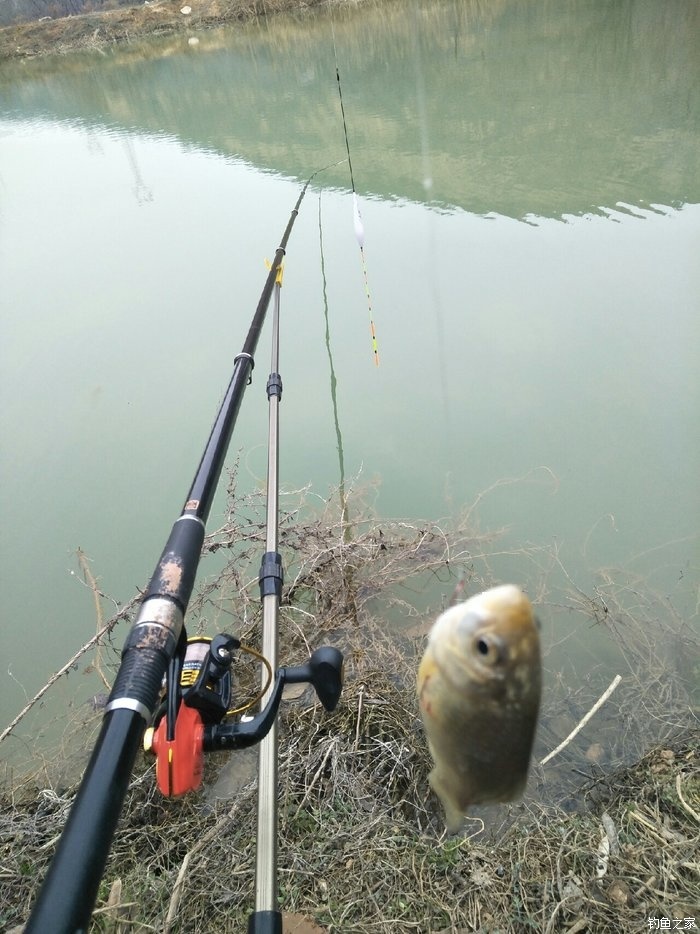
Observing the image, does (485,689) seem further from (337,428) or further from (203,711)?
(337,428)

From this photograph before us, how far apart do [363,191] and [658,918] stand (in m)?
7.20

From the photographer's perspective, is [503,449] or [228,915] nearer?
[228,915]

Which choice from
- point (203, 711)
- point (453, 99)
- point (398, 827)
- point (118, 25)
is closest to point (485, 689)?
point (203, 711)

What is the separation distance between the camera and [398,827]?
5.49 feet

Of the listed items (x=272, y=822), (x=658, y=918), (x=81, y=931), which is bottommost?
(x=658, y=918)

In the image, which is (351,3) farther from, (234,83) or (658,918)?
(658,918)

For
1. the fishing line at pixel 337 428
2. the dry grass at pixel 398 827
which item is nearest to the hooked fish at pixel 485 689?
the dry grass at pixel 398 827

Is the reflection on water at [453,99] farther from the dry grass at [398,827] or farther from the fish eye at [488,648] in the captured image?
the fish eye at [488,648]

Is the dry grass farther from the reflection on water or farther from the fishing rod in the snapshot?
the reflection on water

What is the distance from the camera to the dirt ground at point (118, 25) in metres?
21.0

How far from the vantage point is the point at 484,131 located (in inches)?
348

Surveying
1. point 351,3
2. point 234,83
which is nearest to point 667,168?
point 234,83

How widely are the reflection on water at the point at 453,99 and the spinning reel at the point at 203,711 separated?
19.3ft

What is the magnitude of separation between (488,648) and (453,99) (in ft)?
38.4
